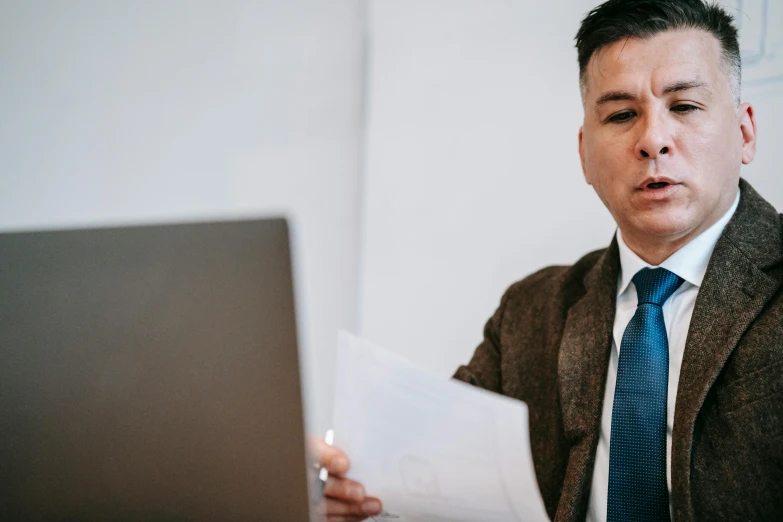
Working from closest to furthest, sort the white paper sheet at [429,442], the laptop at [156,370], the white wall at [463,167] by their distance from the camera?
1. the laptop at [156,370]
2. the white paper sheet at [429,442]
3. the white wall at [463,167]

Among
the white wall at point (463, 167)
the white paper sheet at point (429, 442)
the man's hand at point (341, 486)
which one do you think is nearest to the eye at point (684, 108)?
the white wall at point (463, 167)

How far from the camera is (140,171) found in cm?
130

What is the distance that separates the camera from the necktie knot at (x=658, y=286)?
97 cm

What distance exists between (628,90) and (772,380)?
476 millimetres

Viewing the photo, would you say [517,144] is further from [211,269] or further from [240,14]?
[211,269]

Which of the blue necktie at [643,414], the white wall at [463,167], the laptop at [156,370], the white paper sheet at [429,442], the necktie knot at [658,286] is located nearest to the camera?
the laptop at [156,370]

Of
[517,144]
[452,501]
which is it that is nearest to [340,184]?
[517,144]

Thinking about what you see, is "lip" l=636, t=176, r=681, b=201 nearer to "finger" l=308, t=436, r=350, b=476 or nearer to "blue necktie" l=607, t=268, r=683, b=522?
"blue necktie" l=607, t=268, r=683, b=522

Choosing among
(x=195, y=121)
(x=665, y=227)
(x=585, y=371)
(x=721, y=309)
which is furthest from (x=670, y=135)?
(x=195, y=121)

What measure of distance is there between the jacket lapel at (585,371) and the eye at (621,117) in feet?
0.68

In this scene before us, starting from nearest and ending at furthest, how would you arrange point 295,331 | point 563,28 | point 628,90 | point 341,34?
point 295,331, point 628,90, point 563,28, point 341,34

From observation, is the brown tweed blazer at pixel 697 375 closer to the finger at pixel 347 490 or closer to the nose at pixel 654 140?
the nose at pixel 654 140

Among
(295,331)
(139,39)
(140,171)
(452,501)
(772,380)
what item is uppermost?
(139,39)

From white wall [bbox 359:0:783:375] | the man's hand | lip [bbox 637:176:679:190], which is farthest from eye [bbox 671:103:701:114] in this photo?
the man's hand
